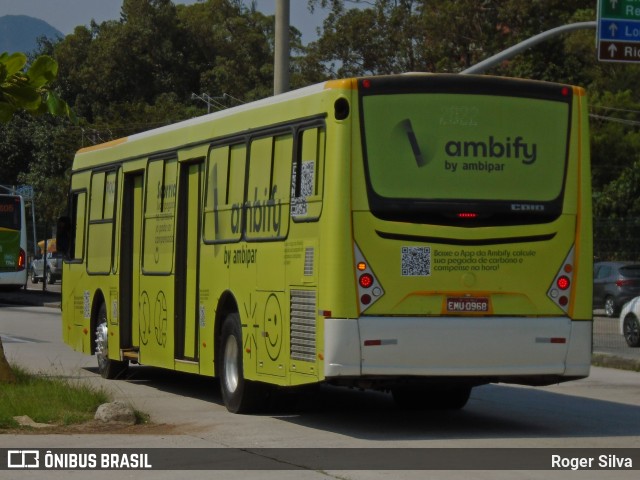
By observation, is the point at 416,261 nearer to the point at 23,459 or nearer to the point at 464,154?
the point at 464,154

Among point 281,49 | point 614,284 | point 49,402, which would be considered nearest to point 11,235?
point 614,284

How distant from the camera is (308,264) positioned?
12.7 meters

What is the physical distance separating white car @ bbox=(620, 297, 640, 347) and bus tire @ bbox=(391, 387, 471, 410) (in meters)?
11.2

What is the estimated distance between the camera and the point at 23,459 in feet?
36.1

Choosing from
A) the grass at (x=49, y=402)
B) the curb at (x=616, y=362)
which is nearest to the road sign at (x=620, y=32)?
the curb at (x=616, y=362)

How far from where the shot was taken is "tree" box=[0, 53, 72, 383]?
45.5ft

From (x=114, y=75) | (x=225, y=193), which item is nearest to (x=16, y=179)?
(x=114, y=75)

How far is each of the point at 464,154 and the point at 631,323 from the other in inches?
565

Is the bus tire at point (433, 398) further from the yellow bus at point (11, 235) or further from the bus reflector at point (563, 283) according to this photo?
the yellow bus at point (11, 235)

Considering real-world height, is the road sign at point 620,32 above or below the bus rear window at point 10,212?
above

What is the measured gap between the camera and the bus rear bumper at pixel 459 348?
1217cm

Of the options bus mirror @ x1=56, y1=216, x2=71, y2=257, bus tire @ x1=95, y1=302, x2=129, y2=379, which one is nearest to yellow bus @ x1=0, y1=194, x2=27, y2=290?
bus mirror @ x1=56, y1=216, x2=71, y2=257

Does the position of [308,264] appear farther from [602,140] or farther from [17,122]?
[17,122]

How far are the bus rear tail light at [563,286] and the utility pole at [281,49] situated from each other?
8869 millimetres
